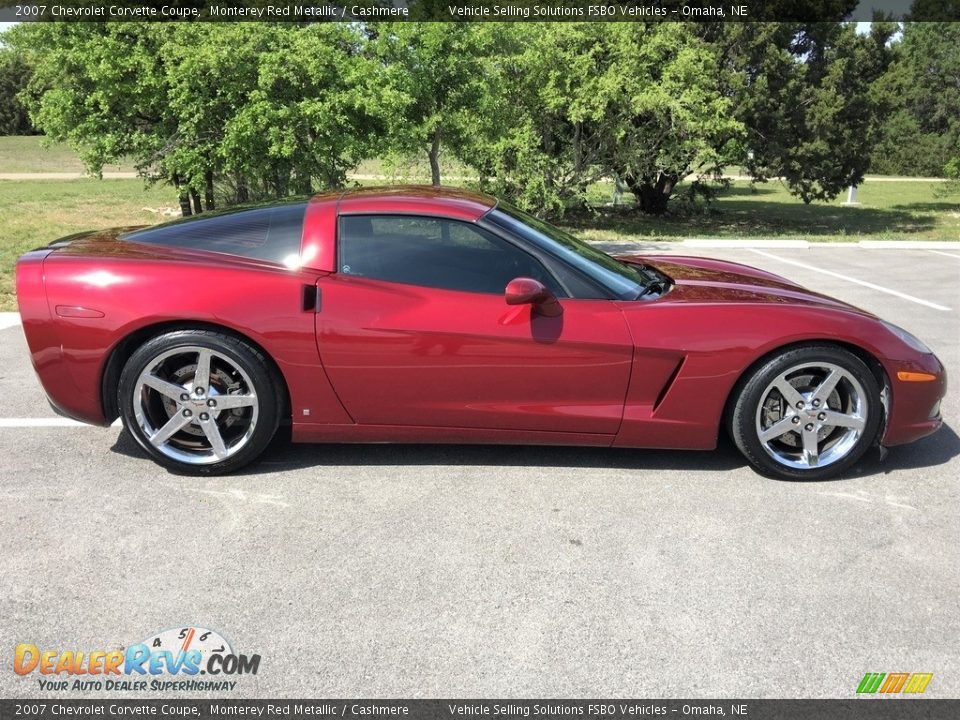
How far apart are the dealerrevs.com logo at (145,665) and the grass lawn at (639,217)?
725 centimetres

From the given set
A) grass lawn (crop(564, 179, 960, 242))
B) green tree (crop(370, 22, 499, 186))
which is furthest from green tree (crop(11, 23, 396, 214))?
grass lawn (crop(564, 179, 960, 242))

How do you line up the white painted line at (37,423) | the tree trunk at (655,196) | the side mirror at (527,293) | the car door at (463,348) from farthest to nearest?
the tree trunk at (655,196) → the white painted line at (37,423) → the car door at (463,348) → the side mirror at (527,293)

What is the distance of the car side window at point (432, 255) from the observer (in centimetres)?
363

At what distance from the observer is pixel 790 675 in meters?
2.36

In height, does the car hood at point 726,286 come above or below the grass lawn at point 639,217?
above

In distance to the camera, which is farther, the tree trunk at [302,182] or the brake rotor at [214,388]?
the tree trunk at [302,182]

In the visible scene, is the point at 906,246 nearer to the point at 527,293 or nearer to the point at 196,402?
the point at 527,293

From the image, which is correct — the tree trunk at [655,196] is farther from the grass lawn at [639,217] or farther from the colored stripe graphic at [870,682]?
the colored stripe graphic at [870,682]

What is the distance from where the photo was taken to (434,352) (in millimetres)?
3518

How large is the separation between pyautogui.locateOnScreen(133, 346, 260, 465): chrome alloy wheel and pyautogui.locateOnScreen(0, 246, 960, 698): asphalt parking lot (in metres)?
0.16

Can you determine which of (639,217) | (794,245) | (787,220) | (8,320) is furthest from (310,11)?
(787,220)

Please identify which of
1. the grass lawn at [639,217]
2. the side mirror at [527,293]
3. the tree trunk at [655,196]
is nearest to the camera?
the side mirror at [527,293]

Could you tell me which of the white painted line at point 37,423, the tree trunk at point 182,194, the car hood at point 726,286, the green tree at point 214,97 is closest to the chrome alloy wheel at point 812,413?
the car hood at point 726,286

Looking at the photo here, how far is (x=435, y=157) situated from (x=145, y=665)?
37.8 feet
